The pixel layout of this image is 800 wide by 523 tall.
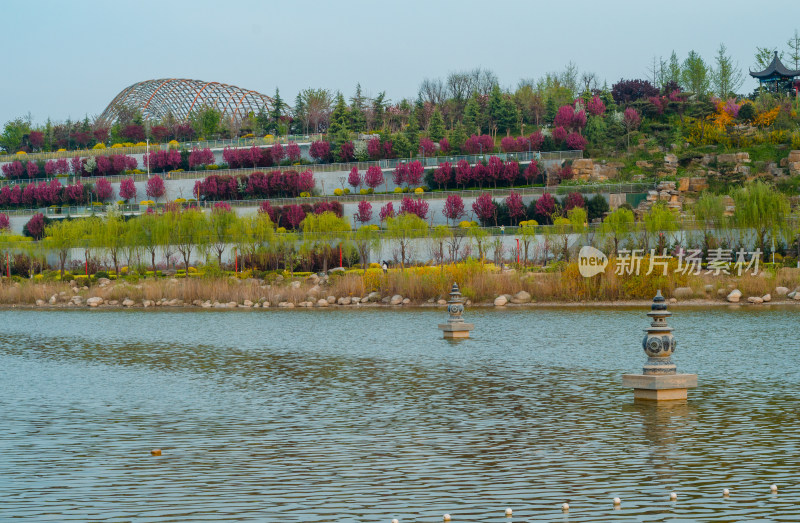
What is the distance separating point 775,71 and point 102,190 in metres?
60.2

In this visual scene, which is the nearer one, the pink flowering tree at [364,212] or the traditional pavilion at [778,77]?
the pink flowering tree at [364,212]

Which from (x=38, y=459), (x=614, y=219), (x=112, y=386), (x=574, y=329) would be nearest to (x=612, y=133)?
(x=614, y=219)

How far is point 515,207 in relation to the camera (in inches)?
2514

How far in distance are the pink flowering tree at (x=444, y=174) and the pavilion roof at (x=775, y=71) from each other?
32.7 metres

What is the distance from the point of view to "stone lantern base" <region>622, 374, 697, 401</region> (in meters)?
15.1

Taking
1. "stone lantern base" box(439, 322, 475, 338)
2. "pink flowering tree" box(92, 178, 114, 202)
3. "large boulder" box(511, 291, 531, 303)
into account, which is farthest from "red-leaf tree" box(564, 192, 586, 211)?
"pink flowering tree" box(92, 178, 114, 202)

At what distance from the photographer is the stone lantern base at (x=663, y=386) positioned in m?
15.1

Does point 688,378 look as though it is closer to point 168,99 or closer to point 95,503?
point 95,503

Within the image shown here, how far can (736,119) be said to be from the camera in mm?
72500

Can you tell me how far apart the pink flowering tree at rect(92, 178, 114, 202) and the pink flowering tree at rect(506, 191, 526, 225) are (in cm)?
3734

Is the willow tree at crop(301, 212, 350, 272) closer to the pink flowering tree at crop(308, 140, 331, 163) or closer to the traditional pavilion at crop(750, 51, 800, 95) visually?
the pink flowering tree at crop(308, 140, 331, 163)

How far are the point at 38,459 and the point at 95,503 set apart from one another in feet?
8.80

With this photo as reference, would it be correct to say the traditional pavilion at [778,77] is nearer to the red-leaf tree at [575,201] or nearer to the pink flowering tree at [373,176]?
the red-leaf tree at [575,201]

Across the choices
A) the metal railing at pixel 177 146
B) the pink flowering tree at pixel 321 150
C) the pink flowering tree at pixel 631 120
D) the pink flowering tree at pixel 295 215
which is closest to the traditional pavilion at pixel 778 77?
the pink flowering tree at pixel 631 120
